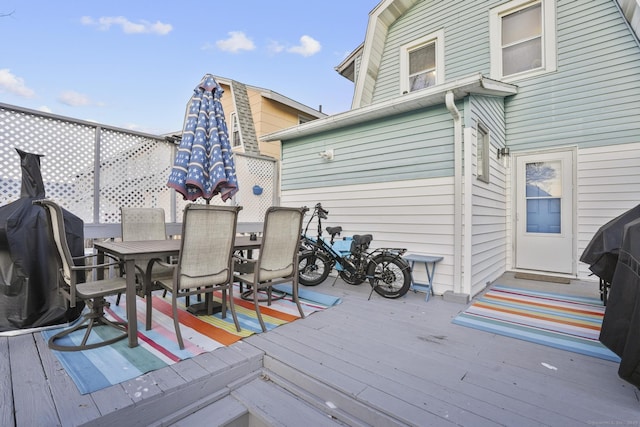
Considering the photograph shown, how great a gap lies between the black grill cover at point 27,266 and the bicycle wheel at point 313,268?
2.68m

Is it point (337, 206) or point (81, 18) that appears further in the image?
point (81, 18)

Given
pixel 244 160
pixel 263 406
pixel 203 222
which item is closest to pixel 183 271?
pixel 203 222

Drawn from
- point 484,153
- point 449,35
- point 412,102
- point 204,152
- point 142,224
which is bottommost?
point 142,224

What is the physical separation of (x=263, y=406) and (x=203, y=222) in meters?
1.35

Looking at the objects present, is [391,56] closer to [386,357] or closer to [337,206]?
[337,206]

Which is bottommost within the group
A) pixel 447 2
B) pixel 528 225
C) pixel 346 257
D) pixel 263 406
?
pixel 263 406

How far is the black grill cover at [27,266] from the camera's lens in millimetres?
2506

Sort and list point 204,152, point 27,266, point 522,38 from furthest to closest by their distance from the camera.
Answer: point 522,38 < point 204,152 < point 27,266

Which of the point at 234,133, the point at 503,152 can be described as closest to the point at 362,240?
the point at 503,152

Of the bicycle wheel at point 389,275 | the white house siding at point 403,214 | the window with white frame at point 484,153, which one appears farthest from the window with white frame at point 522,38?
the bicycle wheel at point 389,275

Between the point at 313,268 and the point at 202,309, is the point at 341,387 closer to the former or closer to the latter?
the point at 202,309

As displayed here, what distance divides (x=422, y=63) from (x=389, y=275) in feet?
15.8

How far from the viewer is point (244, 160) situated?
5.50 meters

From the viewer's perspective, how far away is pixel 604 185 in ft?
14.9
